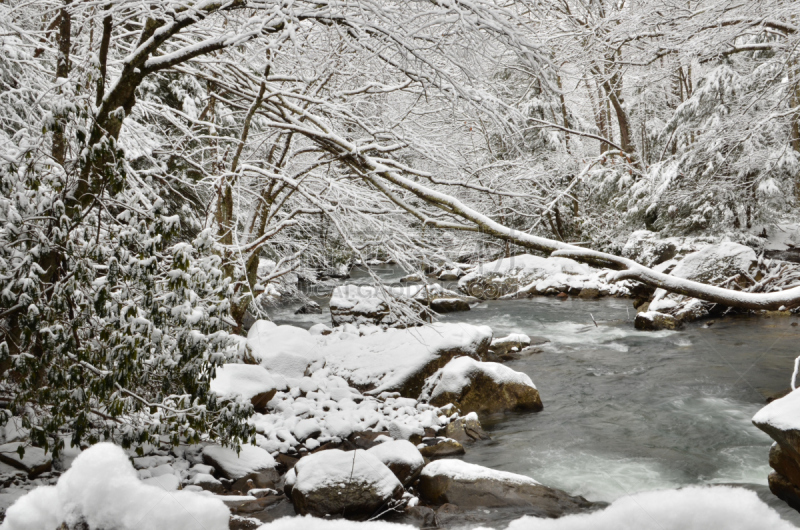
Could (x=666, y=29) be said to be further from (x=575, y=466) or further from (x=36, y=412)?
(x=36, y=412)

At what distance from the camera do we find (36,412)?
12.2 ft

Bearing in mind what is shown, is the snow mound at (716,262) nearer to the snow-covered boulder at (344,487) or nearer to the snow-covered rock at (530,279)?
the snow-covered rock at (530,279)

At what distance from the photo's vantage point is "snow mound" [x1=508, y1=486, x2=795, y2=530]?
5.28 feet

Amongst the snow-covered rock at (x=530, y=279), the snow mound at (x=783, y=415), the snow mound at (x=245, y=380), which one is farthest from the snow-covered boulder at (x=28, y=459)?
the snow-covered rock at (x=530, y=279)

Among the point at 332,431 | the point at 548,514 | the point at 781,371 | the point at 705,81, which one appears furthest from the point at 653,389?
the point at 705,81

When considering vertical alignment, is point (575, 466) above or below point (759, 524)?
below

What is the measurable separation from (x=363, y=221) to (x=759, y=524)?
185 inches

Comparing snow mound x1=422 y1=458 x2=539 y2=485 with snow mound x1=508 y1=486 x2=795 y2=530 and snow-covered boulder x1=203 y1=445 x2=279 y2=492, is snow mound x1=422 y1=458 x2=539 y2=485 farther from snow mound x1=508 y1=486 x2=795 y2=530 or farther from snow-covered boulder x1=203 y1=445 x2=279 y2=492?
snow mound x1=508 y1=486 x2=795 y2=530

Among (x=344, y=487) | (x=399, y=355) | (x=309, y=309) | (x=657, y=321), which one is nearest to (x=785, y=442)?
(x=344, y=487)

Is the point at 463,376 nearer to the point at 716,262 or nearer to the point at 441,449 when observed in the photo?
the point at 441,449

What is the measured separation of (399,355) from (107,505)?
20.5ft

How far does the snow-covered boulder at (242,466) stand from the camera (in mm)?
4902

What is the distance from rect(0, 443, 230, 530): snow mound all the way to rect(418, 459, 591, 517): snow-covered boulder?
3.09 metres

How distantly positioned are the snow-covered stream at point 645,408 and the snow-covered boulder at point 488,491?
354mm
